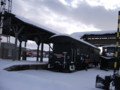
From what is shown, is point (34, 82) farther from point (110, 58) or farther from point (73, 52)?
point (110, 58)

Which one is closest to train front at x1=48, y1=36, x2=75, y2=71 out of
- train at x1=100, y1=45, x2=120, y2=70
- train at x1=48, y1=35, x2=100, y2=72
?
train at x1=48, y1=35, x2=100, y2=72

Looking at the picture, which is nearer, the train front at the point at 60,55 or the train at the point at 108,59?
the train front at the point at 60,55

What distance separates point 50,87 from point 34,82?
68 cm

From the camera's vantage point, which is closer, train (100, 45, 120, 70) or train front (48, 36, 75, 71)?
train front (48, 36, 75, 71)

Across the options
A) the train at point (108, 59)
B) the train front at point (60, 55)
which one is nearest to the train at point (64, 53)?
the train front at point (60, 55)

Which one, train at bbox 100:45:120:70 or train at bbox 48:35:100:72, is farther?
train at bbox 100:45:120:70

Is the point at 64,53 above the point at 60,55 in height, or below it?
above

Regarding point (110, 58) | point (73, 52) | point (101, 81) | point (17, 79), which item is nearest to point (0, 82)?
point (17, 79)

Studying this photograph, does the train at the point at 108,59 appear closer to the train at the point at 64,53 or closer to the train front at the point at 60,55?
the train at the point at 64,53

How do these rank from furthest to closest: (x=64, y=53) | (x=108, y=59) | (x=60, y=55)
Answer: (x=108, y=59), (x=60, y=55), (x=64, y=53)

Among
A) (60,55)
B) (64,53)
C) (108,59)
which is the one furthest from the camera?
(108,59)

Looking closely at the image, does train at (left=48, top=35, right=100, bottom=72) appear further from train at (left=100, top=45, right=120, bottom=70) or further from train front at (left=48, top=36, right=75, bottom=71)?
train at (left=100, top=45, right=120, bottom=70)

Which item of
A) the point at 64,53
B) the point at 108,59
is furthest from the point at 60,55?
the point at 108,59

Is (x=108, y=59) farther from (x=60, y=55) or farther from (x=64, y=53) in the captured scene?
(x=60, y=55)
